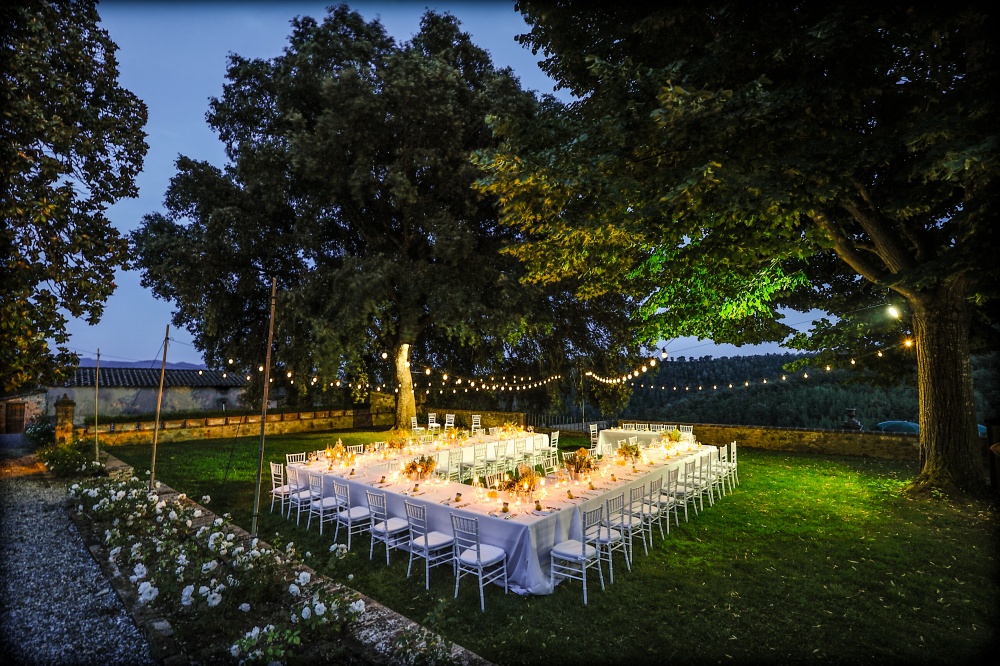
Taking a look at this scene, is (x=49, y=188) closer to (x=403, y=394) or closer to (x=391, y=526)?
(x=391, y=526)

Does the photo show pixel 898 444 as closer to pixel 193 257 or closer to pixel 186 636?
pixel 186 636

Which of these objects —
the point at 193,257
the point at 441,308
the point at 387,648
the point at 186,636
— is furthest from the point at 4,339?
the point at 193,257

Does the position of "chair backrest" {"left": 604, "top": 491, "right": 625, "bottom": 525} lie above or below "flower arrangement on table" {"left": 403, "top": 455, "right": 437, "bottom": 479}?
below

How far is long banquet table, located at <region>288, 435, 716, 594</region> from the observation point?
4.91 meters

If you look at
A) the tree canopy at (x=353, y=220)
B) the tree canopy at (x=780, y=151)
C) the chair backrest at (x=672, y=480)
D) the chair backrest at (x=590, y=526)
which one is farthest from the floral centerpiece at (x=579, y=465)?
the tree canopy at (x=353, y=220)

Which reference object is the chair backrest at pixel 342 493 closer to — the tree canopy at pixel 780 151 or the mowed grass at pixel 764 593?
the mowed grass at pixel 764 593

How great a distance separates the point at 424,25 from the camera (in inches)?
638

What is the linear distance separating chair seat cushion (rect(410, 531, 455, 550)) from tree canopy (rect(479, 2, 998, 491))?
4.75 metres

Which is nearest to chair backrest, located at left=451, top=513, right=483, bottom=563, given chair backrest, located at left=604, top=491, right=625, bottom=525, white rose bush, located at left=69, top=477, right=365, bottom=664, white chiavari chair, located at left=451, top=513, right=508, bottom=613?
white chiavari chair, located at left=451, top=513, right=508, bottom=613

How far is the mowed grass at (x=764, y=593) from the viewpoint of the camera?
373 cm

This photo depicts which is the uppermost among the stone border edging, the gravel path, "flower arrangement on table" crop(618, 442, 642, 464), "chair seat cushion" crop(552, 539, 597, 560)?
"flower arrangement on table" crop(618, 442, 642, 464)

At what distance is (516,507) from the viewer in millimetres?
5418

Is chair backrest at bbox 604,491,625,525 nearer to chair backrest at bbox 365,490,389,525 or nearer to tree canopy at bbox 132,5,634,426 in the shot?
chair backrest at bbox 365,490,389,525

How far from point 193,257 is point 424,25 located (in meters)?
11.0
